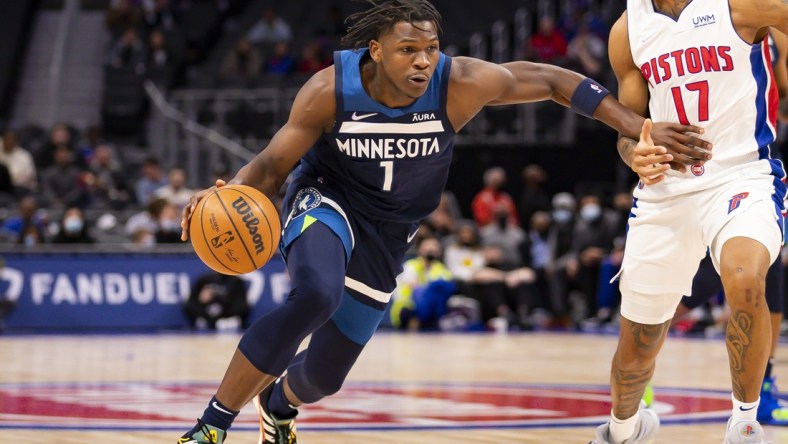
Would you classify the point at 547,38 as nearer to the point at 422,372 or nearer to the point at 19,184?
the point at 19,184

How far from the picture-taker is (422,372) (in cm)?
988

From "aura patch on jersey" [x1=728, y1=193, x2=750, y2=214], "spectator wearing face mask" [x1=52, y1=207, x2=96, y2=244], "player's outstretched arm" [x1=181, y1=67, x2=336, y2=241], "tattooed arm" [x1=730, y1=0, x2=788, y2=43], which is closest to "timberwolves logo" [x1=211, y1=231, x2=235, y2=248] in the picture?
"player's outstretched arm" [x1=181, y1=67, x2=336, y2=241]

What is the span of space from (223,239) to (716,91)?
205 cm

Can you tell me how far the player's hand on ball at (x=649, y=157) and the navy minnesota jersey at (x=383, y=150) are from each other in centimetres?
79

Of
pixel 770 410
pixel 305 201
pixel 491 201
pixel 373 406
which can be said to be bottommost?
pixel 491 201

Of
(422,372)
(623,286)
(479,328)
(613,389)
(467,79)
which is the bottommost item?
(479,328)

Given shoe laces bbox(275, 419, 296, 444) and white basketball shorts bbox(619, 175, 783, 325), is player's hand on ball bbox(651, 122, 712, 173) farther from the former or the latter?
shoe laces bbox(275, 419, 296, 444)

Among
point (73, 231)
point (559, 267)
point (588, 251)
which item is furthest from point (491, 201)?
point (73, 231)

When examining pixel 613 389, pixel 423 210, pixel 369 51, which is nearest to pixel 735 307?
pixel 613 389

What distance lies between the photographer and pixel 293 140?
510 centimetres

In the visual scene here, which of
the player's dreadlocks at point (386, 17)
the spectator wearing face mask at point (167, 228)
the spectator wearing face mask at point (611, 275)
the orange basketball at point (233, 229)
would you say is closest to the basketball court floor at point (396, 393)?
the orange basketball at point (233, 229)

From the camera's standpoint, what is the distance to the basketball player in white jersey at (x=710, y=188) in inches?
195

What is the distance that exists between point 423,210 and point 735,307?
1.35 metres

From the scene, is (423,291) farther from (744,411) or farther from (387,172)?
(744,411)
